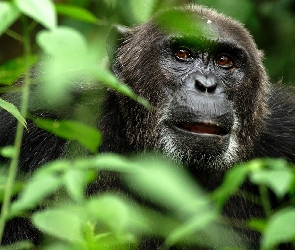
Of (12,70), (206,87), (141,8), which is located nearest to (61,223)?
(12,70)

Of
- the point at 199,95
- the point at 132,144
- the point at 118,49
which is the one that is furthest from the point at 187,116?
the point at 118,49

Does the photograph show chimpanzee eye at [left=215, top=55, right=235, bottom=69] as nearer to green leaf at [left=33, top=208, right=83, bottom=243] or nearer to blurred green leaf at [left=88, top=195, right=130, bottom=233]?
green leaf at [left=33, top=208, right=83, bottom=243]

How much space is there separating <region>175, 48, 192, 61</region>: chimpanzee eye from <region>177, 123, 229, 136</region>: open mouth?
692 millimetres

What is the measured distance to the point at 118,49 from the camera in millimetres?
5867

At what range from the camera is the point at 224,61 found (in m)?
5.53

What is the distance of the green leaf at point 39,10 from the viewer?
212 cm

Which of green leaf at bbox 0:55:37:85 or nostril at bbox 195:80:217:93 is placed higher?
green leaf at bbox 0:55:37:85

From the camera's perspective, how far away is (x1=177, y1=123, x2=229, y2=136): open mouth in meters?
4.89

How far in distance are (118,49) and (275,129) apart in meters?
1.59

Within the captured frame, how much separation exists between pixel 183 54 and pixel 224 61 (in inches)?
14.2

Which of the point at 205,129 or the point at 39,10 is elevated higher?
the point at 39,10

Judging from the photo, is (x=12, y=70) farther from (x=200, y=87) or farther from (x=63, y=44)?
(x=200, y=87)

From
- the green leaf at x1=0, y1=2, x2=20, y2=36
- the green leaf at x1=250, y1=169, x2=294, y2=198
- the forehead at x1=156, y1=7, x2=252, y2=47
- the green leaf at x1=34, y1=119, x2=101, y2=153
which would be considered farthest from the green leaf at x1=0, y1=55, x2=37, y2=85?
the forehead at x1=156, y1=7, x2=252, y2=47

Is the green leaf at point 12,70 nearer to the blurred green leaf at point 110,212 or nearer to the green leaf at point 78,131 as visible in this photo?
the green leaf at point 78,131
